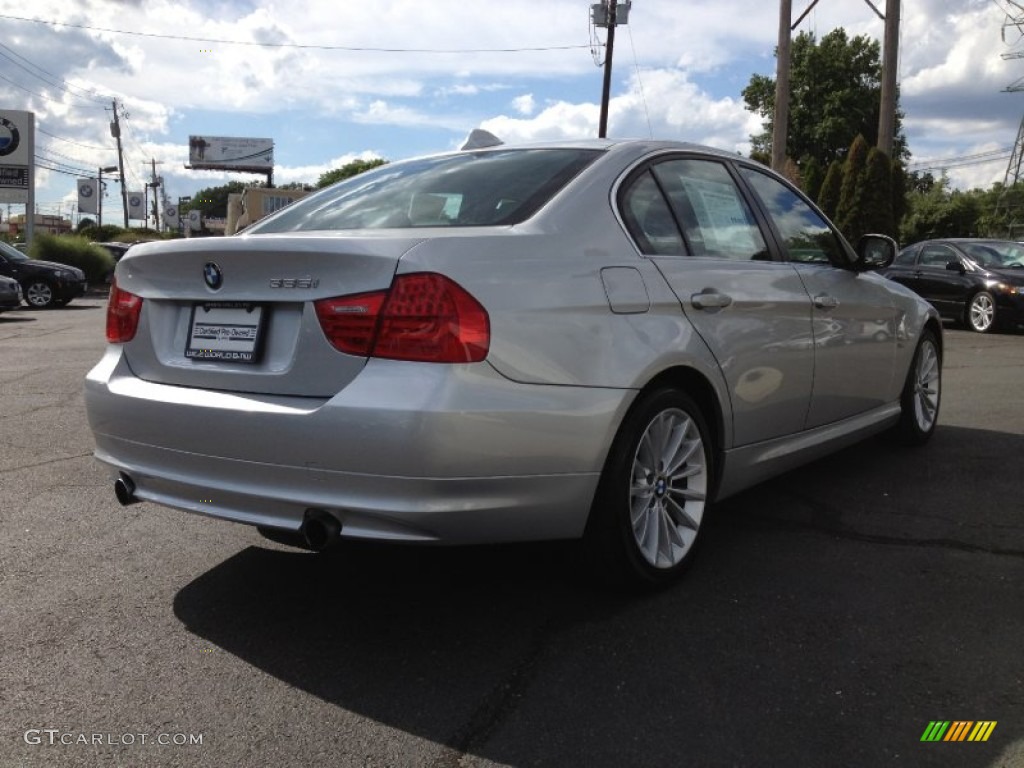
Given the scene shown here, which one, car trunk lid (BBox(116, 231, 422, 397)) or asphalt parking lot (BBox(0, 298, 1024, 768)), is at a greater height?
car trunk lid (BBox(116, 231, 422, 397))

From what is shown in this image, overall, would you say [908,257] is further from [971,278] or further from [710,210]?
[710,210]

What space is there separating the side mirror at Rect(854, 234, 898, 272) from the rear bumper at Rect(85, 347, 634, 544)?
97.9 inches

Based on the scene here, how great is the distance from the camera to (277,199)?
82.1 metres

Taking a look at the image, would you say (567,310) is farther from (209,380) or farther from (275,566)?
(275,566)

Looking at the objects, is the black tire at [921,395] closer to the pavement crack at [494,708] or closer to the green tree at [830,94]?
the pavement crack at [494,708]

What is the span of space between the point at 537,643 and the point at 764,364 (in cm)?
159

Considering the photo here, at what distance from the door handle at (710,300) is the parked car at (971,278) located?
11744mm

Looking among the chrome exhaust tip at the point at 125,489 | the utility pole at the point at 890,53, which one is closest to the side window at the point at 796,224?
the chrome exhaust tip at the point at 125,489

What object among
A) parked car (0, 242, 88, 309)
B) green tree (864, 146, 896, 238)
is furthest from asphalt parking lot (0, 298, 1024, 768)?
green tree (864, 146, 896, 238)

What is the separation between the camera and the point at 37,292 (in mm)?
20859

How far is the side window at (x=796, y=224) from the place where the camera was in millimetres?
4449

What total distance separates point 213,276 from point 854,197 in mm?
24732

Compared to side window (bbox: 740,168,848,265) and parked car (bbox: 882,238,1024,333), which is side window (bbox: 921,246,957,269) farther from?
side window (bbox: 740,168,848,265)

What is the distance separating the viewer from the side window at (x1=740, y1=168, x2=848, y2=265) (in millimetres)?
4449
